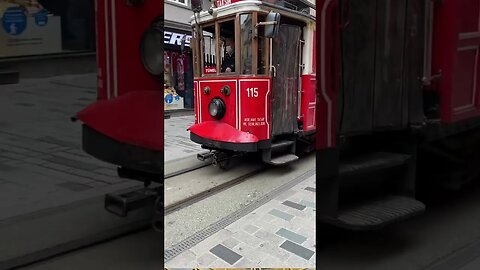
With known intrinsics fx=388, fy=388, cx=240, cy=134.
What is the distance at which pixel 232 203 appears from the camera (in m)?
1.04

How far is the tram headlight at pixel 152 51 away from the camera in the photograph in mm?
981

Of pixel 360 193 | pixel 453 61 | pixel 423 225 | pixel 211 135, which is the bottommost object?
pixel 423 225

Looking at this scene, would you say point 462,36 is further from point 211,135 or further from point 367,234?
point 211,135

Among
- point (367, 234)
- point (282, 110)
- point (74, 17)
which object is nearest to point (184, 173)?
point (282, 110)

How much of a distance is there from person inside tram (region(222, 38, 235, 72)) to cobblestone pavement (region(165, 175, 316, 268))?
14.6 inches

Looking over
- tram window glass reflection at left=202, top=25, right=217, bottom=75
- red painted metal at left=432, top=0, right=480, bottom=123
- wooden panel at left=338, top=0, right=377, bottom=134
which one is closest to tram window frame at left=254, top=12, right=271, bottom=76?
tram window glass reflection at left=202, top=25, right=217, bottom=75

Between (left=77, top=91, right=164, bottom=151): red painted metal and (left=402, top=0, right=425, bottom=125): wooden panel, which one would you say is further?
(left=402, top=0, right=425, bottom=125): wooden panel

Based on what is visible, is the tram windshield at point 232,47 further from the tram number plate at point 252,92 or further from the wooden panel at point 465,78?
the wooden panel at point 465,78

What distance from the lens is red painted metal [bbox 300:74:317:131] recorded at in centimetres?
102

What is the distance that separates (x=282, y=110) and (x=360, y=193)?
358 millimetres

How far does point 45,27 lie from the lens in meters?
0.97

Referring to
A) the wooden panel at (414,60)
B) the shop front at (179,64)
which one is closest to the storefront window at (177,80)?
the shop front at (179,64)

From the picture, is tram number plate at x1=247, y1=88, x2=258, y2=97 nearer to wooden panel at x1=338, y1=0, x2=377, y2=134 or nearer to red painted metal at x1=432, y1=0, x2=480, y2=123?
wooden panel at x1=338, y1=0, x2=377, y2=134

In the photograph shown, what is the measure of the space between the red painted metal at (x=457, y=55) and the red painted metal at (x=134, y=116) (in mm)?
832
